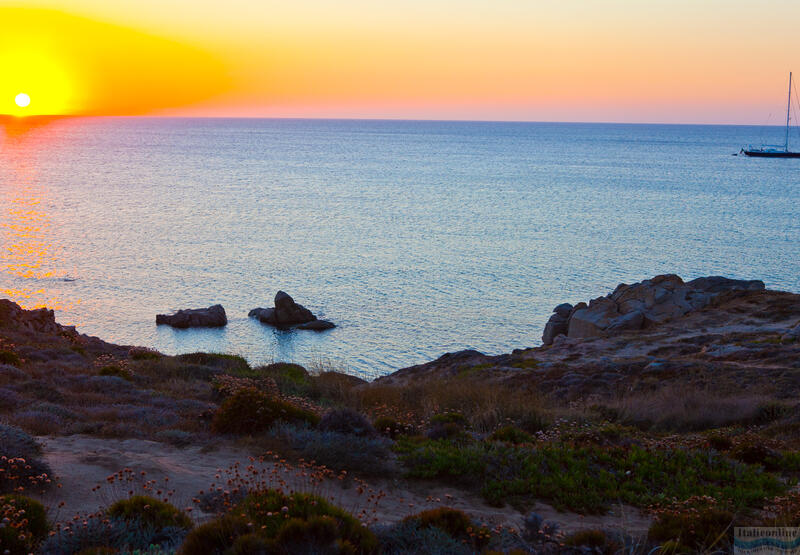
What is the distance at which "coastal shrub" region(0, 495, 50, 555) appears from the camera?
243 inches

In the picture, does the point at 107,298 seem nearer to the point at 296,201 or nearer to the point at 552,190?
the point at 296,201

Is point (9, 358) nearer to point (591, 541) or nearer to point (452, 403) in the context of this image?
point (452, 403)

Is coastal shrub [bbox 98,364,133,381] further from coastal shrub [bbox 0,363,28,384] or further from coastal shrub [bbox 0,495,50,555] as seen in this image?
coastal shrub [bbox 0,495,50,555]

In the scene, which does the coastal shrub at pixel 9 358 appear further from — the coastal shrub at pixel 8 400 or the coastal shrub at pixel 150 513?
the coastal shrub at pixel 150 513

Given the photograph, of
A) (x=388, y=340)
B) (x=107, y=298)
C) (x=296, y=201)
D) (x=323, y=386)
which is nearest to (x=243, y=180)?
(x=296, y=201)

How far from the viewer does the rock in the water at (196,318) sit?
1463 inches

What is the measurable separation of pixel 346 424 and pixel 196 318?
27959mm

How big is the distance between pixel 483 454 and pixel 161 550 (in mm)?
5044

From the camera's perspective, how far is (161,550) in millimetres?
6426

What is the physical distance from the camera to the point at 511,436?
11.7 meters

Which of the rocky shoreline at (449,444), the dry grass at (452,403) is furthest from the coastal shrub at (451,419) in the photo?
the dry grass at (452,403)

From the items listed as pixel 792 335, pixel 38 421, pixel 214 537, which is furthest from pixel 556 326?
pixel 214 537

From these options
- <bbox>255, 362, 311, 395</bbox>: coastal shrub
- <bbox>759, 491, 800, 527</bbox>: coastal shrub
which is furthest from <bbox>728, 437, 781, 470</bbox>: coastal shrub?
<bbox>255, 362, 311, 395</bbox>: coastal shrub

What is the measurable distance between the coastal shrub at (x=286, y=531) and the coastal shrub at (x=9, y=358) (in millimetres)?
11437
